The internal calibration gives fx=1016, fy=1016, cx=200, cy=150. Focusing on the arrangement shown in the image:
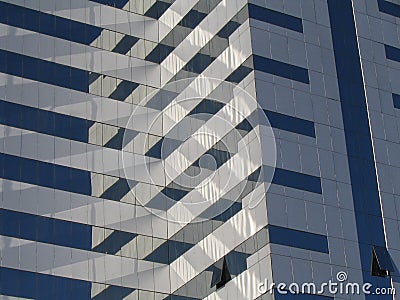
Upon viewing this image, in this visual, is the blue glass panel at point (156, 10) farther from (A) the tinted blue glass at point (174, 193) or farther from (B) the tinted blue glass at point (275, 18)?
(A) the tinted blue glass at point (174, 193)

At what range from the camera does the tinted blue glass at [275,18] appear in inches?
2758

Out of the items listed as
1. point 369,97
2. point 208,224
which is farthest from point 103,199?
point 369,97

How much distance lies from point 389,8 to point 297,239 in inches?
905

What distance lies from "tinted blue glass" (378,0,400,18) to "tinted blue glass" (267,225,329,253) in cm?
2122

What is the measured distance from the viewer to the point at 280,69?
226 feet

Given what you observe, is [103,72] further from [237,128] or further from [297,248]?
[297,248]

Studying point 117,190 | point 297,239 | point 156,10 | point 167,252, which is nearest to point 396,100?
point 297,239

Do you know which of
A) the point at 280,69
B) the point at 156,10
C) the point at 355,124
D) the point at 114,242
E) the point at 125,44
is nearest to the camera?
the point at 280,69

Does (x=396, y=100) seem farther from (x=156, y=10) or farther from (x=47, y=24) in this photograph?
(x=47, y=24)

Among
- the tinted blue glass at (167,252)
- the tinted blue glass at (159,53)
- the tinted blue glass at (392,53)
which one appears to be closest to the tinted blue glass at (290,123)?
the tinted blue glass at (392,53)

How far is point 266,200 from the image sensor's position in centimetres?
6328

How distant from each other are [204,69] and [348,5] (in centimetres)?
1179

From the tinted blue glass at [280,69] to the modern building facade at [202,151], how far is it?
0.49 ft

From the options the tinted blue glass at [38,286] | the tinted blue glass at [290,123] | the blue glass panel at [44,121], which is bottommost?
the tinted blue glass at [38,286]
